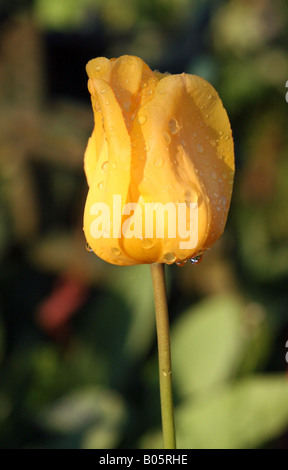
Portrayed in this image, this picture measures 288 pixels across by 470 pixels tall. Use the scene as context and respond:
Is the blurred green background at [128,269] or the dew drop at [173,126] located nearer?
the dew drop at [173,126]

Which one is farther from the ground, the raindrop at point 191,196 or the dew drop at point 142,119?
the dew drop at point 142,119

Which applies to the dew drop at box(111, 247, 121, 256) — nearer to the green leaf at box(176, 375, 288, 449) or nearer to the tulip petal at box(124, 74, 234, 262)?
→ the tulip petal at box(124, 74, 234, 262)

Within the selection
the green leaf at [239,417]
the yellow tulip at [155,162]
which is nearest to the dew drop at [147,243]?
the yellow tulip at [155,162]

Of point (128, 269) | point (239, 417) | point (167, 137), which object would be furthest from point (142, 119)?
point (128, 269)

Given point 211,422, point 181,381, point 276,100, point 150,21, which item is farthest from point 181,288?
point 150,21

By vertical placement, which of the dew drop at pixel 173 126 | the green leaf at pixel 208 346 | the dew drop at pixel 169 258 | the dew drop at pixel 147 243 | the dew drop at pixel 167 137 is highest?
the green leaf at pixel 208 346

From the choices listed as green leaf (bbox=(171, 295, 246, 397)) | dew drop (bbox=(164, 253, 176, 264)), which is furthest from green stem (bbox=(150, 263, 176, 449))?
green leaf (bbox=(171, 295, 246, 397))

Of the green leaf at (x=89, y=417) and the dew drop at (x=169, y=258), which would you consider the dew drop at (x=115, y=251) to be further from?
the green leaf at (x=89, y=417)
